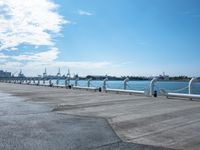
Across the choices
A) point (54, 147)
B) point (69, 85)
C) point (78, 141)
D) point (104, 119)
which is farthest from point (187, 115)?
point (69, 85)

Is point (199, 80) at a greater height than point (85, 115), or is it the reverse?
point (199, 80)

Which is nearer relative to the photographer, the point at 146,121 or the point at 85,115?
the point at 146,121

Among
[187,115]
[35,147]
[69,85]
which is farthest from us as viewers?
[69,85]

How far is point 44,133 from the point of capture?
7344 millimetres

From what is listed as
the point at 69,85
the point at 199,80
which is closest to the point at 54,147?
the point at 199,80

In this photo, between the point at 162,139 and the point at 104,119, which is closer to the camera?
the point at 162,139

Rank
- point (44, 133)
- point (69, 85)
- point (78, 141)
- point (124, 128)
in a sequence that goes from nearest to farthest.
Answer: point (78, 141), point (44, 133), point (124, 128), point (69, 85)

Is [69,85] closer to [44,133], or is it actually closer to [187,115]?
[187,115]

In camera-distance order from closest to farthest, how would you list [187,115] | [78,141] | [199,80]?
[78,141]
[187,115]
[199,80]

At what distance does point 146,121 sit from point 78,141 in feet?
10.5

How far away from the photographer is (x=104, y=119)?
9594 millimetres

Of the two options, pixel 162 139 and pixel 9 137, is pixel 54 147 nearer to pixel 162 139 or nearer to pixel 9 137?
pixel 9 137

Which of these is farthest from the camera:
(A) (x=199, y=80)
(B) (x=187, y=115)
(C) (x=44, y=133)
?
(A) (x=199, y=80)

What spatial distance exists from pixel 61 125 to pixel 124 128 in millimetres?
1738
